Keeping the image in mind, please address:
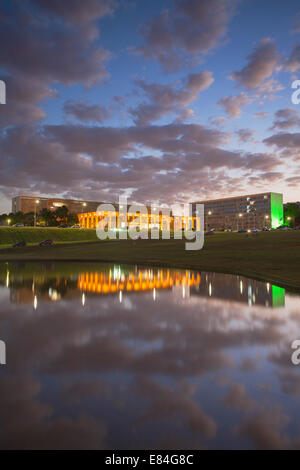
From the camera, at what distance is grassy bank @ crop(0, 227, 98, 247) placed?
75981 millimetres

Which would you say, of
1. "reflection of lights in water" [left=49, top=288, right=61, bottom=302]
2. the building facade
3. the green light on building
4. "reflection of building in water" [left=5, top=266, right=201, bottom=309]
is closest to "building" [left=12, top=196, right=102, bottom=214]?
the building facade

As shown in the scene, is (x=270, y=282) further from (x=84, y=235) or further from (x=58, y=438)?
(x=84, y=235)

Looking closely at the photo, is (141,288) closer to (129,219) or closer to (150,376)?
(150,376)

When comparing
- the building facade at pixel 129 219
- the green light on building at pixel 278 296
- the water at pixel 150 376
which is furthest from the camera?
the building facade at pixel 129 219

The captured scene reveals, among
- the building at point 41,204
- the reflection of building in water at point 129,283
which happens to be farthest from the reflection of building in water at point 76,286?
the building at point 41,204

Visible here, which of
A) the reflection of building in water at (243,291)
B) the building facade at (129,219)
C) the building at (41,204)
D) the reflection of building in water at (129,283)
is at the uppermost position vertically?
the building at (41,204)

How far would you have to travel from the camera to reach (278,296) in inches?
581

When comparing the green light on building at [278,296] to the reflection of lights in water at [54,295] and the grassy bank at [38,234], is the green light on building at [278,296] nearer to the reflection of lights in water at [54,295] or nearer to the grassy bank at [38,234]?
the reflection of lights in water at [54,295]

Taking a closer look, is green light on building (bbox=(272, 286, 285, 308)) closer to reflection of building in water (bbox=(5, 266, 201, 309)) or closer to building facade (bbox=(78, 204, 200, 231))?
reflection of building in water (bbox=(5, 266, 201, 309))

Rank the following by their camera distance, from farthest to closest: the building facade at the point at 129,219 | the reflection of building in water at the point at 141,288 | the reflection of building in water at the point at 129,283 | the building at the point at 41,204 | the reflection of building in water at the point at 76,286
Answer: the building at the point at 41,204 → the building facade at the point at 129,219 → the reflection of building in water at the point at 129,283 → the reflection of building in water at the point at 76,286 → the reflection of building in water at the point at 141,288

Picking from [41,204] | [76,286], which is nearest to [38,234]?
[76,286]

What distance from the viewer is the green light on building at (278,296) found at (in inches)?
516

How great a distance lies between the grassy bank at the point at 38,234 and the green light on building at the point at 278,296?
71.8m

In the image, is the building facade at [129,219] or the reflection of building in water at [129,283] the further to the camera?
the building facade at [129,219]
